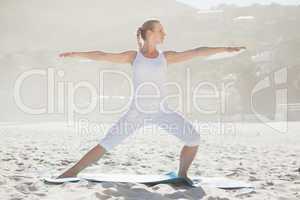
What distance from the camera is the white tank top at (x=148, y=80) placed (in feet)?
7.75

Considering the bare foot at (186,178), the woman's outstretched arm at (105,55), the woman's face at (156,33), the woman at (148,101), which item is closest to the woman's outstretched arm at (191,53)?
the woman at (148,101)

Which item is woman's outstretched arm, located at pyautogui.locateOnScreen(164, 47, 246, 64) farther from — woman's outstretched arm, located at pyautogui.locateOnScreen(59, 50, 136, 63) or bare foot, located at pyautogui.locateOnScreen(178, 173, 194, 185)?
bare foot, located at pyautogui.locateOnScreen(178, 173, 194, 185)

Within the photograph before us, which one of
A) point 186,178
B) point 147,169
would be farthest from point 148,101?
point 147,169

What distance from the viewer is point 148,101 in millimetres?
2363

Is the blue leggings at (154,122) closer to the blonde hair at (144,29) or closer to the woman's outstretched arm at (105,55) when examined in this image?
the woman's outstretched arm at (105,55)

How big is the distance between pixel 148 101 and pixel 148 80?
12 centimetres

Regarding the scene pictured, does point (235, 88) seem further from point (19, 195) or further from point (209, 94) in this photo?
point (19, 195)

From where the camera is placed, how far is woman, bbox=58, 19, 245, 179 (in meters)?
2.33

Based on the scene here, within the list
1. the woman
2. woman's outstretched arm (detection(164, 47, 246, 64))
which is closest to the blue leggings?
the woman

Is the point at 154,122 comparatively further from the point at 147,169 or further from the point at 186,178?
the point at 147,169

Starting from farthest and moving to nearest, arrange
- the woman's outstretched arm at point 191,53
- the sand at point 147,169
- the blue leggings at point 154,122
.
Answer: the woman's outstretched arm at point 191,53 → the blue leggings at point 154,122 → the sand at point 147,169

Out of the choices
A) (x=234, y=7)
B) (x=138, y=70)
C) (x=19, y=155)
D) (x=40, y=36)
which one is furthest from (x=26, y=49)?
(x=138, y=70)

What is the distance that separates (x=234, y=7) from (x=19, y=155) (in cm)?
1335

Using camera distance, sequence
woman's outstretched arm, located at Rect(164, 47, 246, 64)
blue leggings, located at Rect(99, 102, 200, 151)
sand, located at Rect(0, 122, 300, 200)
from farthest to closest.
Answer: woman's outstretched arm, located at Rect(164, 47, 246, 64) < blue leggings, located at Rect(99, 102, 200, 151) < sand, located at Rect(0, 122, 300, 200)
